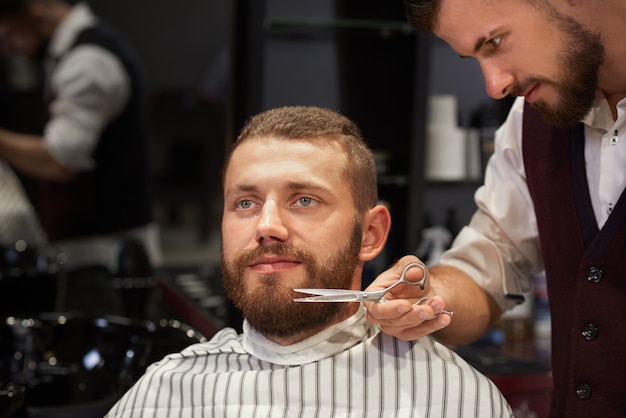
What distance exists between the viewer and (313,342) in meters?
1.48

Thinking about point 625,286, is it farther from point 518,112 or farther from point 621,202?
point 518,112

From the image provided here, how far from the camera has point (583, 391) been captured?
1533 millimetres

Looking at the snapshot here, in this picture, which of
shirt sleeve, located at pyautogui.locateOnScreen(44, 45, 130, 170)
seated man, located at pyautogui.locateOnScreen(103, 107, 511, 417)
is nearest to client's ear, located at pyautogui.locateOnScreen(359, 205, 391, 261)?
seated man, located at pyautogui.locateOnScreen(103, 107, 511, 417)

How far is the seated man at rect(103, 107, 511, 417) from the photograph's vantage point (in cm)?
142

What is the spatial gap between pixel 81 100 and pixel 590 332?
2329 mm

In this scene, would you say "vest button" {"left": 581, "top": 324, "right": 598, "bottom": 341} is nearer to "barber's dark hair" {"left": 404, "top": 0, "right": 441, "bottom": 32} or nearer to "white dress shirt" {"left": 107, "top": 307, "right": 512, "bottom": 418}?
"white dress shirt" {"left": 107, "top": 307, "right": 512, "bottom": 418}

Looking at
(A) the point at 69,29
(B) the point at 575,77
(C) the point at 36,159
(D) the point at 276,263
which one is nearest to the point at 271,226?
(D) the point at 276,263

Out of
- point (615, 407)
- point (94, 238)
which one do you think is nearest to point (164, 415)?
point (615, 407)

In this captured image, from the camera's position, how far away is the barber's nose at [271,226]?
1.39 metres

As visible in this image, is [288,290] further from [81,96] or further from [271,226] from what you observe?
[81,96]

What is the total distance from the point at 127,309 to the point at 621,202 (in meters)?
1.68

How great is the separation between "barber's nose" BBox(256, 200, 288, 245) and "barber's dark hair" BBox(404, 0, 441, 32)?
0.46 metres

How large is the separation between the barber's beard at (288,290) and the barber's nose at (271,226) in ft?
0.05

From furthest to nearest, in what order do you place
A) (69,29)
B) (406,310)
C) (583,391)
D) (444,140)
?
(69,29) < (444,140) < (583,391) < (406,310)
